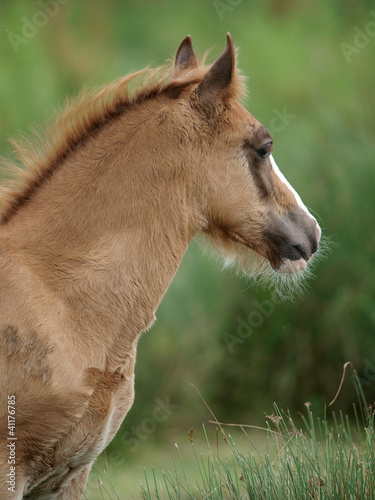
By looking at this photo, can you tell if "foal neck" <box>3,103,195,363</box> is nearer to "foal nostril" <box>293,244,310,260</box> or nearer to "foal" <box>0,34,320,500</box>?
"foal" <box>0,34,320,500</box>

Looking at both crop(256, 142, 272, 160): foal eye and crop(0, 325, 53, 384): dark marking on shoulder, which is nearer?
crop(0, 325, 53, 384): dark marking on shoulder

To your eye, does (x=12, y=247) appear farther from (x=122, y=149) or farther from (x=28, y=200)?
(x=122, y=149)

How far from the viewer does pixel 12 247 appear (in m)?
3.24

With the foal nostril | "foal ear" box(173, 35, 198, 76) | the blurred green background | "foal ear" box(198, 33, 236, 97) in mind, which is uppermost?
"foal ear" box(173, 35, 198, 76)

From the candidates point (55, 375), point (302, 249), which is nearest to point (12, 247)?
point (55, 375)

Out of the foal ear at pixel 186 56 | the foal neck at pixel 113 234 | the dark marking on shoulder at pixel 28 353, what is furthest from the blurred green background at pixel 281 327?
the dark marking on shoulder at pixel 28 353

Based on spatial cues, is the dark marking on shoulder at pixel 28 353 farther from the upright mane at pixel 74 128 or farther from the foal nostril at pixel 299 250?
the foal nostril at pixel 299 250

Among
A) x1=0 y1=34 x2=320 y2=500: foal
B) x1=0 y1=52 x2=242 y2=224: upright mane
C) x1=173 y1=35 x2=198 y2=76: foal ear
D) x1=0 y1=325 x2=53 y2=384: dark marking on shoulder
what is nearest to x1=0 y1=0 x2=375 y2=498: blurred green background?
x1=173 y1=35 x2=198 y2=76: foal ear

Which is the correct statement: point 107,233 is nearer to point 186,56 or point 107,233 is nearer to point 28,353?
point 28,353

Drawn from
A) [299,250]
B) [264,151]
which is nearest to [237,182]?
[264,151]

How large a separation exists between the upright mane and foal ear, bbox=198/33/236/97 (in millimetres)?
95

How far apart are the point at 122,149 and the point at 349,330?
13.2 ft

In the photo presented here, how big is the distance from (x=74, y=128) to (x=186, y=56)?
707mm

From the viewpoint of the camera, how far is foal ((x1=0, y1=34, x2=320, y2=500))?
3.05 meters
